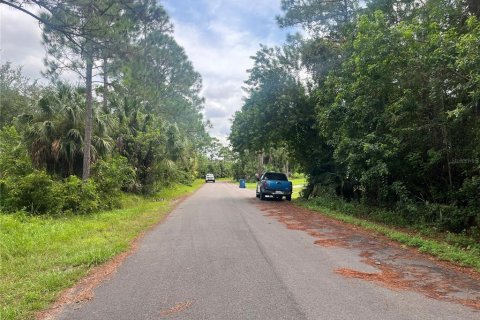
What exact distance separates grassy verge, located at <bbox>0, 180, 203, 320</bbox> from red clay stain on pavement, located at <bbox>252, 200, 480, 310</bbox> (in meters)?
4.59

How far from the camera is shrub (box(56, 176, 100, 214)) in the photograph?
45.8 feet

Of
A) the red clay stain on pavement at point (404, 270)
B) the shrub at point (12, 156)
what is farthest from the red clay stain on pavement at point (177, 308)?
the shrub at point (12, 156)

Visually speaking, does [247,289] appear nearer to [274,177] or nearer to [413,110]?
[413,110]

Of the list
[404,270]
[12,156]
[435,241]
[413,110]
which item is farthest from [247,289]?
[12,156]

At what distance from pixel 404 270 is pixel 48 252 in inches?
279

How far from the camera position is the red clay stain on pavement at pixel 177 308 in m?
4.61

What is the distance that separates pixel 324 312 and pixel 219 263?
2.90m

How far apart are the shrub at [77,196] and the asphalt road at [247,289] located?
258 inches

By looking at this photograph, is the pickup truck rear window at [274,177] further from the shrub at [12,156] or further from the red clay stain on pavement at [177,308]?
the red clay stain on pavement at [177,308]

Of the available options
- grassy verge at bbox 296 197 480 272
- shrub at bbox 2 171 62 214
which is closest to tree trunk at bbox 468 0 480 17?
grassy verge at bbox 296 197 480 272

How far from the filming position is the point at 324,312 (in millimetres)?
4570

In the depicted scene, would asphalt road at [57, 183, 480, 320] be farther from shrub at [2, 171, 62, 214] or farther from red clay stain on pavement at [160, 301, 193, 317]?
shrub at [2, 171, 62, 214]

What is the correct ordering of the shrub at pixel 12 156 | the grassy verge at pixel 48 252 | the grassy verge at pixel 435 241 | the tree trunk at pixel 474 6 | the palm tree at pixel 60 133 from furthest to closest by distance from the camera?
the palm tree at pixel 60 133 < the shrub at pixel 12 156 < the tree trunk at pixel 474 6 < the grassy verge at pixel 435 241 < the grassy verge at pixel 48 252

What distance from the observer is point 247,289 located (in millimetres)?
5473
